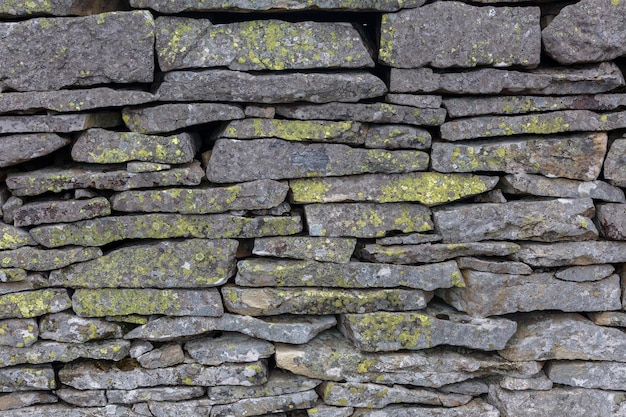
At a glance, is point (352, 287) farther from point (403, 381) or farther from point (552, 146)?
point (552, 146)

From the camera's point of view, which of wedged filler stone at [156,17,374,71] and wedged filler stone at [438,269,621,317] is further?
wedged filler stone at [438,269,621,317]

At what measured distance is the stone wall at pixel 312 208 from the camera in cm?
354

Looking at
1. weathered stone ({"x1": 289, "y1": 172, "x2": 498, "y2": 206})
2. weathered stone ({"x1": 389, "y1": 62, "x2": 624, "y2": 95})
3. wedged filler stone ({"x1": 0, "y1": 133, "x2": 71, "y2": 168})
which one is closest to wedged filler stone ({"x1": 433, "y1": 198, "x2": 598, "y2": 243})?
weathered stone ({"x1": 289, "y1": 172, "x2": 498, "y2": 206})

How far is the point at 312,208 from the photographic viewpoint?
3820mm

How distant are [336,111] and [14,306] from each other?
272 cm

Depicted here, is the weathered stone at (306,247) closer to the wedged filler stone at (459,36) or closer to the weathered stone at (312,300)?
the weathered stone at (312,300)

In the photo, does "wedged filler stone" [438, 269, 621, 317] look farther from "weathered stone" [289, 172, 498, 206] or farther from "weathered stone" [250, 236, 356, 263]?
"weathered stone" [250, 236, 356, 263]

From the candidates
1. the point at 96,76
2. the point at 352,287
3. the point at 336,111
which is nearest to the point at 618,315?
the point at 352,287

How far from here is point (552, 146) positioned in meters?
3.77

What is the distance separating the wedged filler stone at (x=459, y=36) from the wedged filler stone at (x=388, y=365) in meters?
2.15

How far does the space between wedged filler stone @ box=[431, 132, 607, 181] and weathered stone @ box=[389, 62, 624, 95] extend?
1.21ft

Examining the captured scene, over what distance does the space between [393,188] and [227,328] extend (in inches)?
63.2

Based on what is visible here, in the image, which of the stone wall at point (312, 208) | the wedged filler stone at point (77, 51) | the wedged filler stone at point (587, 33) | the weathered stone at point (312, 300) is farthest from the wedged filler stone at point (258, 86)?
the weathered stone at point (312, 300)

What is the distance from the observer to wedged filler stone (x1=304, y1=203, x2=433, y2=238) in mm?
3820
